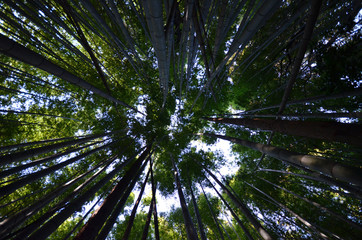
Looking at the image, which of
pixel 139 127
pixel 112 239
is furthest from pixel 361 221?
pixel 112 239

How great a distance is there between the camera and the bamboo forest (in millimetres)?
2457

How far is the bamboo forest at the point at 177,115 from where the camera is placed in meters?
2.46

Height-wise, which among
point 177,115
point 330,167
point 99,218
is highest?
point 177,115

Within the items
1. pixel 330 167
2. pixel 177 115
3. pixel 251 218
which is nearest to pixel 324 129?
pixel 330 167

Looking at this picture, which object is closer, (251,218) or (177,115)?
(251,218)

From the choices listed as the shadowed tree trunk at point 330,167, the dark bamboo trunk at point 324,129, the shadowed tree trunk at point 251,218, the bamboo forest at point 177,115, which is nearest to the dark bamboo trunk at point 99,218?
the bamboo forest at point 177,115

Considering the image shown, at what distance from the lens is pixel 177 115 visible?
789cm

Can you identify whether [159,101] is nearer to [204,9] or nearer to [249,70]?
[249,70]

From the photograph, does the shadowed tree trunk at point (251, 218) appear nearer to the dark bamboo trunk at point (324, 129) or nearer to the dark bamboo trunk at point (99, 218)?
the dark bamboo trunk at point (324, 129)

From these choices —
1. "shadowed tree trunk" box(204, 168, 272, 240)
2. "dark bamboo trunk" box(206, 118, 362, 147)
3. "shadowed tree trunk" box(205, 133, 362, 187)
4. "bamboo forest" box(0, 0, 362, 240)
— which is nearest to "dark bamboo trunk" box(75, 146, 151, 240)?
"bamboo forest" box(0, 0, 362, 240)

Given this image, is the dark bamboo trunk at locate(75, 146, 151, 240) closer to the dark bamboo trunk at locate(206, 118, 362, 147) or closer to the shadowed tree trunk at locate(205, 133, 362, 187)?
the shadowed tree trunk at locate(205, 133, 362, 187)

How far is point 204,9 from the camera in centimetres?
275

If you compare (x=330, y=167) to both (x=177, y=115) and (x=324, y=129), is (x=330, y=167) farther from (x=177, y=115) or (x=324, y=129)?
(x=177, y=115)

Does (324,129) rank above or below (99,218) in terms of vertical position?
below
